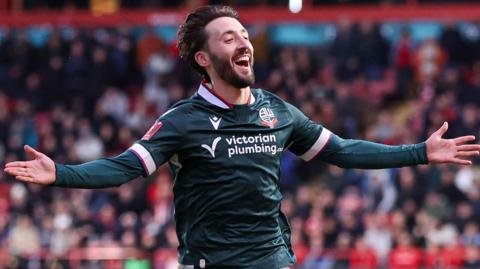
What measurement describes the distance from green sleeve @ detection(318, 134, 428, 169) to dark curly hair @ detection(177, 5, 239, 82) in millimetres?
771

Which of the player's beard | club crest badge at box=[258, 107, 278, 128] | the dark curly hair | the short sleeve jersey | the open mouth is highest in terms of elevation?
the dark curly hair

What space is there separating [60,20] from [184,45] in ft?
50.3

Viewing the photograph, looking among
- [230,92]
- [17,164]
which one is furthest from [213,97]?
[17,164]

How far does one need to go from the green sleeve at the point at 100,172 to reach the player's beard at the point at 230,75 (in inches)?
24.9

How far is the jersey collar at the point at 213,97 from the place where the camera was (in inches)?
250

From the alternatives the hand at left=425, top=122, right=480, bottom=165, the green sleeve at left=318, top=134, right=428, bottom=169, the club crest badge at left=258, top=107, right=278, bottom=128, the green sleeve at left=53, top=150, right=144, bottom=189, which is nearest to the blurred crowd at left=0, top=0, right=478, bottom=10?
the green sleeve at left=318, top=134, right=428, bottom=169

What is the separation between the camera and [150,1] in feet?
71.6

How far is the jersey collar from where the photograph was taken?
6359 millimetres

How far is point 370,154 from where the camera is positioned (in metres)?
6.54

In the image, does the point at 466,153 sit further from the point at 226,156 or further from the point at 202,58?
the point at 202,58

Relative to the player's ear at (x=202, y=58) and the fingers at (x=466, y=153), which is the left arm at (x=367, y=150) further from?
the player's ear at (x=202, y=58)

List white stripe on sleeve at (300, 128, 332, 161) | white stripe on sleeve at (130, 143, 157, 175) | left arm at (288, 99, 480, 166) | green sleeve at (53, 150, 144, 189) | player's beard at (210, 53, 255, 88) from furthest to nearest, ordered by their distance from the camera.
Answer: white stripe on sleeve at (300, 128, 332, 161) → left arm at (288, 99, 480, 166) → player's beard at (210, 53, 255, 88) → white stripe on sleeve at (130, 143, 157, 175) → green sleeve at (53, 150, 144, 189)

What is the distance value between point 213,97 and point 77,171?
2.83ft

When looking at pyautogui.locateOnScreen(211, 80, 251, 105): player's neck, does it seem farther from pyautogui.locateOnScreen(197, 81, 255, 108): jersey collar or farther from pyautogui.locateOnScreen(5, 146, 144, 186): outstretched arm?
pyautogui.locateOnScreen(5, 146, 144, 186): outstretched arm
